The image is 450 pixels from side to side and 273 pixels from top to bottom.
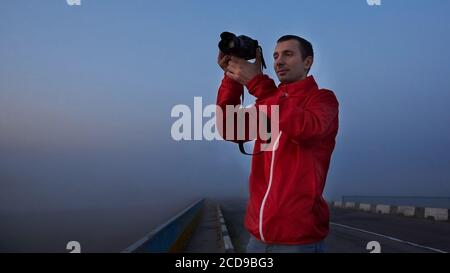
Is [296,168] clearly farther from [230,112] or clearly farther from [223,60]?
[223,60]

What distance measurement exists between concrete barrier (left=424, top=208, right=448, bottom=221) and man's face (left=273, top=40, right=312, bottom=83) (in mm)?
19055

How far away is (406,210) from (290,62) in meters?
22.8

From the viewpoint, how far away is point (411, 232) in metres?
14.4

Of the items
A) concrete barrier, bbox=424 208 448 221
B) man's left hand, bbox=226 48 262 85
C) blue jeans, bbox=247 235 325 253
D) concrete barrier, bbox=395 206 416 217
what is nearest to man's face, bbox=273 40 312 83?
man's left hand, bbox=226 48 262 85

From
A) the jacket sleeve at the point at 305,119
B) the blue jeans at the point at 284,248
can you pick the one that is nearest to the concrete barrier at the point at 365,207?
the blue jeans at the point at 284,248

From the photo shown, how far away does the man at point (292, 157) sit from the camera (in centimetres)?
183

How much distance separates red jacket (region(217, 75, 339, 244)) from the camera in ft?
5.97

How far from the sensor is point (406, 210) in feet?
74.4

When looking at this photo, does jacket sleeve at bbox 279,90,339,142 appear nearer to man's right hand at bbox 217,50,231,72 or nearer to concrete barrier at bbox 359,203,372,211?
man's right hand at bbox 217,50,231,72
